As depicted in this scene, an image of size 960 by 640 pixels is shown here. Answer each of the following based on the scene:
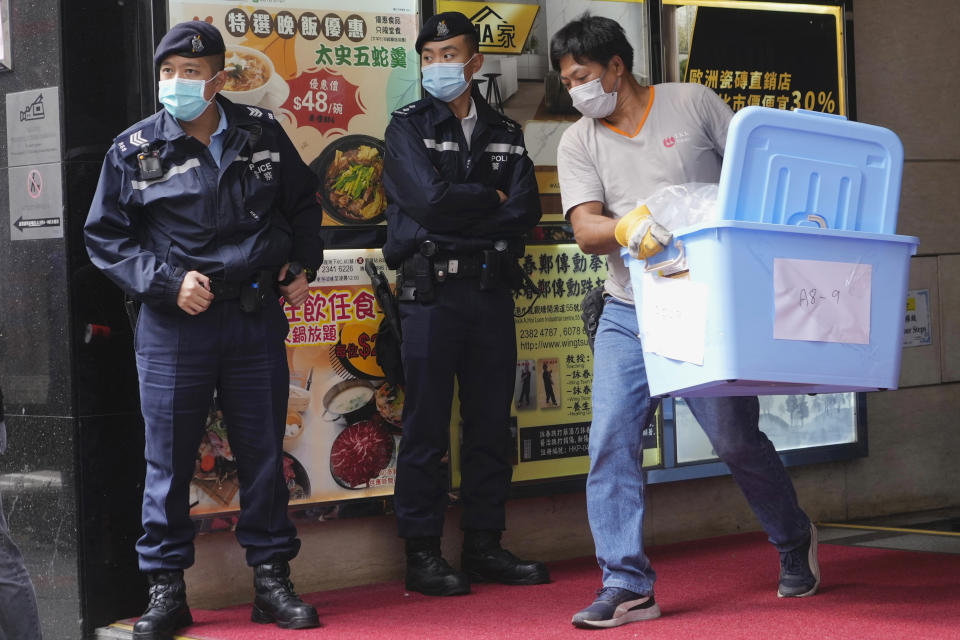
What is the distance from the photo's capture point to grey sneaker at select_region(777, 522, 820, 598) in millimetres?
4383

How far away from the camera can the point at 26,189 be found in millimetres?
4582

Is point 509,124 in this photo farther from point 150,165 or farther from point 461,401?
point 150,165

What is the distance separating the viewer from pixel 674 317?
3.52 metres

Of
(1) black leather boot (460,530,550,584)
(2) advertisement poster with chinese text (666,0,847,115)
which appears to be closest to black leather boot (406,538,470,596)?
(1) black leather boot (460,530,550,584)

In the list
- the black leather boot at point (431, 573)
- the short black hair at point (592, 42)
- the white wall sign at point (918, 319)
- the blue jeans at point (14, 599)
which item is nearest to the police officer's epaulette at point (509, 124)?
the short black hair at point (592, 42)

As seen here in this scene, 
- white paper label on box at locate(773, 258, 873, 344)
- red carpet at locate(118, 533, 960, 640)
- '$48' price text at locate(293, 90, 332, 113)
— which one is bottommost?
red carpet at locate(118, 533, 960, 640)

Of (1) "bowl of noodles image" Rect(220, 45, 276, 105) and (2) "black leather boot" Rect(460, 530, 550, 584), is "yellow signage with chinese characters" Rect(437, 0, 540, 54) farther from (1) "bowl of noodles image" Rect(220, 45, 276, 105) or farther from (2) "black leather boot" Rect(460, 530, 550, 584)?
(2) "black leather boot" Rect(460, 530, 550, 584)

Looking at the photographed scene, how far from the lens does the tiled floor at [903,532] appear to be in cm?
542

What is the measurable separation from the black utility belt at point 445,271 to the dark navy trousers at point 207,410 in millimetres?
581

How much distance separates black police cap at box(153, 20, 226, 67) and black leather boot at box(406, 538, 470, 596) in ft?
6.54

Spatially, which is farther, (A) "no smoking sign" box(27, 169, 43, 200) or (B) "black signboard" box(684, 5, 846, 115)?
(B) "black signboard" box(684, 5, 846, 115)

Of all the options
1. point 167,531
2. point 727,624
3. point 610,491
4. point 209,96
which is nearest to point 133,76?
point 209,96

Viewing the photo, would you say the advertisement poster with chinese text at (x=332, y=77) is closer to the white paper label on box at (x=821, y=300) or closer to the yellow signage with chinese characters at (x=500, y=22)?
the yellow signage with chinese characters at (x=500, y=22)

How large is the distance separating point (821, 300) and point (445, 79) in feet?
6.47
